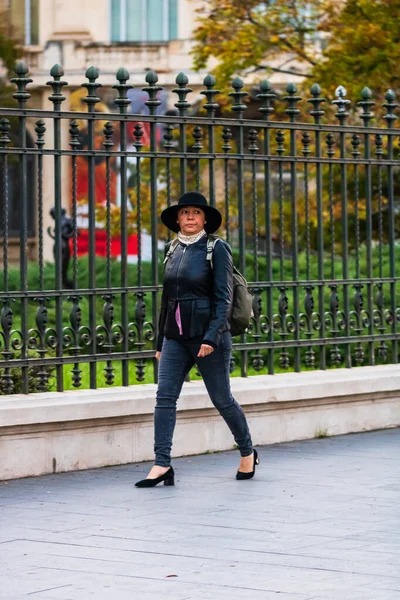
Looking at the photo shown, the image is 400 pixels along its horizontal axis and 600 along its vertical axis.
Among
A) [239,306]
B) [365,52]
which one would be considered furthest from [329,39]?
[239,306]

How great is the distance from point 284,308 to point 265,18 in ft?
40.6

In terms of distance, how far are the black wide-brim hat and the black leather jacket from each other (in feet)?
0.42

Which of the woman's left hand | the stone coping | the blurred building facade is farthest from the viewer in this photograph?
the blurred building facade

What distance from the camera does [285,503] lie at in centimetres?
823

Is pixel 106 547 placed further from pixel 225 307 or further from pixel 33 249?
pixel 33 249

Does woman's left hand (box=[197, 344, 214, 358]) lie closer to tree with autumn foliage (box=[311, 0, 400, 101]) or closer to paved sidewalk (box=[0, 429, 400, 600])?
paved sidewalk (box=[0, 429, 400, 600])

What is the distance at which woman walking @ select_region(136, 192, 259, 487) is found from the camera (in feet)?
29.1

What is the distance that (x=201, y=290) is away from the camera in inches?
350

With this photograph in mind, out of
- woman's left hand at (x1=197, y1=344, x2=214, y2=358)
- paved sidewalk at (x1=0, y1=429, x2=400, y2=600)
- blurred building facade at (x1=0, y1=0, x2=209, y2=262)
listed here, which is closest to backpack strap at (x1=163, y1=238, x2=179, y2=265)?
woman's left hand at (x1=197, y1=344, x2=214, y2=358)

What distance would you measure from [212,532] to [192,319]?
1.88 m

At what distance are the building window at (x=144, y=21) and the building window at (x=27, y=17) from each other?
218 centimetres

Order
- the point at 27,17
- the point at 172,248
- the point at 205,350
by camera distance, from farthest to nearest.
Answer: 1. the point at 27,17
2. the point at 172,248
3. the point at 205,350

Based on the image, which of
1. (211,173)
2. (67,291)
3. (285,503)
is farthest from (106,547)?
(211,173)

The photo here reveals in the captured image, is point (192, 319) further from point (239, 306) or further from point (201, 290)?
point (239, 306)
